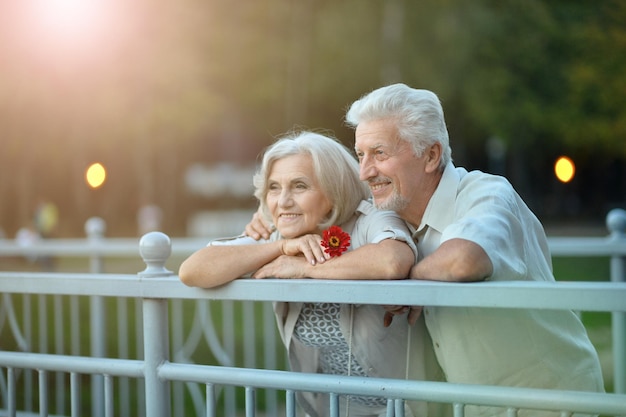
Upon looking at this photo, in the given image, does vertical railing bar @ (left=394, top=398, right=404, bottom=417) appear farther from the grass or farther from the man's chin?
the grass

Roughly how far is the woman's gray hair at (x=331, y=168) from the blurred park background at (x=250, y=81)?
72.8ft

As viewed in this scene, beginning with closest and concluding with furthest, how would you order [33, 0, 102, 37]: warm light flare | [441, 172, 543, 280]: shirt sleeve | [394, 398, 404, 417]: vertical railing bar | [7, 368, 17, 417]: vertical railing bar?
[394, 398, 404, 417]: vertical railing bar < [441, 172, 543, 280]: shirt sleeve < [7, 368, 17, 417]: vertical railing bar < [33, 0, 102, 37]: warm light flare

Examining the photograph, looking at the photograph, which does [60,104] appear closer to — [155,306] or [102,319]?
[102,319]

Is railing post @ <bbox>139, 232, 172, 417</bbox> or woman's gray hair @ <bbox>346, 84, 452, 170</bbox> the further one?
woman's gray hair @ <bbox>346, 84, 452, 170</bbox>

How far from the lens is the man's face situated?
2.91m

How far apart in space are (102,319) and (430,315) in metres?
2.97

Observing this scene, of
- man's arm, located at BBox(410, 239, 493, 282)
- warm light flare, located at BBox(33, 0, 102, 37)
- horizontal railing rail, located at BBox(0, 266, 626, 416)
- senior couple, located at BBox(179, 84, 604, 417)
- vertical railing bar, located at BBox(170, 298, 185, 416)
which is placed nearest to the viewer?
horizontal railing rail, located at BBox(0, 266, 626, 416)

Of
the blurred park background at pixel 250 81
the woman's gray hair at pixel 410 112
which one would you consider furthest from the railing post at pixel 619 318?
the blurred park background at pixel 250 81

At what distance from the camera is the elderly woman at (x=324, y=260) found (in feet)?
8.60

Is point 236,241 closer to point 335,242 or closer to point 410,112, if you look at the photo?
point 335,242

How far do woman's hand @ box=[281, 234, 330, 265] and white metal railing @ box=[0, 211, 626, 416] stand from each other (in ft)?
1.01

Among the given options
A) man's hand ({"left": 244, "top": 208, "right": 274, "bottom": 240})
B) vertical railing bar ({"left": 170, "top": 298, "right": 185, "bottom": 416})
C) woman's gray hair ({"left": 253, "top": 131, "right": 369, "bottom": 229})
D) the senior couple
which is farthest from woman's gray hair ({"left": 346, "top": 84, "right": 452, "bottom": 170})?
vertical railing bar ({"left": 170, "top": 298, "right": 185, "bottom": 416})

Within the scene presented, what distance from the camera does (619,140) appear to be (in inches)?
1099

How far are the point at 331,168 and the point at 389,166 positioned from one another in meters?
0.26
